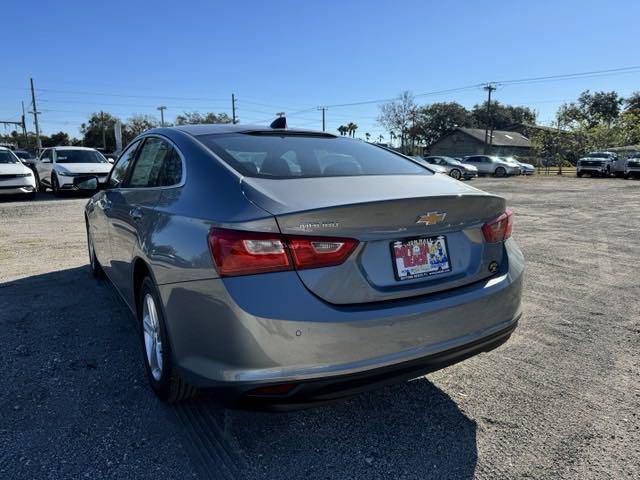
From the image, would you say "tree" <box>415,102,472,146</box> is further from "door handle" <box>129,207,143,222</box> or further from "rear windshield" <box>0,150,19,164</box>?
"door handle" <box>129,207,143,222</box>

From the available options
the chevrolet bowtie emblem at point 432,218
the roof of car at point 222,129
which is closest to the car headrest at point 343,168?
the chevrolet bowtie emblem at point 432,218

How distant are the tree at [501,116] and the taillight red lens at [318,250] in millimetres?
98211

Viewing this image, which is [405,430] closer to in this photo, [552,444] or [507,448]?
[507,448]

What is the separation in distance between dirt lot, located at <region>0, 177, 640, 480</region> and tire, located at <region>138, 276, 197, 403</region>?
126 millimetres

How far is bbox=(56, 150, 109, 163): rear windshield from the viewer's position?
53.1 ft

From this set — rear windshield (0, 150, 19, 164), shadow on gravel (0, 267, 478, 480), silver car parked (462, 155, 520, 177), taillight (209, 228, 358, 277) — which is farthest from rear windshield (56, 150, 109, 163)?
silver car parked (462, 155, 520, 177)

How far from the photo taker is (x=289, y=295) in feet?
6.28

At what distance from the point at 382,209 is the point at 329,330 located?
578 millimetres

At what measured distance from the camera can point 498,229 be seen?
2561 mm

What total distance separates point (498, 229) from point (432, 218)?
568mm

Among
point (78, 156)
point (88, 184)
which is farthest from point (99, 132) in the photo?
point (88, 184)

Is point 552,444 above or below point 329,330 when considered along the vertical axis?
below

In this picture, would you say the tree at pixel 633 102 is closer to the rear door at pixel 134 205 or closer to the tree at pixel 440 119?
the tree at pixel 440 119

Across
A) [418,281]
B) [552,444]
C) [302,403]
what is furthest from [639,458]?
[302,403]
